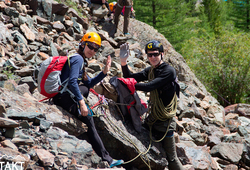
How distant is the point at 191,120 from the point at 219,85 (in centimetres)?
794

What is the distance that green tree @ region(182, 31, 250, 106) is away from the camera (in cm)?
1436

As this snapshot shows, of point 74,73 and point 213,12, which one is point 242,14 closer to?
point 213,12

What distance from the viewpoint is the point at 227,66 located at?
1471 cm

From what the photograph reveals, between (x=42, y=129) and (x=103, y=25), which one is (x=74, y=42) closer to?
(x=103, y=25)

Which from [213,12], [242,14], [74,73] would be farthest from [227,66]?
[213,12]

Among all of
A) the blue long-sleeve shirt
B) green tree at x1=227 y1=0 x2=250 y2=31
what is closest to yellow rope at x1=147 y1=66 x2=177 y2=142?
the blue long-sleeve shirt

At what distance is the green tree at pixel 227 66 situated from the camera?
47.1 ft

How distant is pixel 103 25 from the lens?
11938mm

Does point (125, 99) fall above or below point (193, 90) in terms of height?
above

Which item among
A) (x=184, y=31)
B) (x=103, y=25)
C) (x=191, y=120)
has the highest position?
(x=103, y=25)

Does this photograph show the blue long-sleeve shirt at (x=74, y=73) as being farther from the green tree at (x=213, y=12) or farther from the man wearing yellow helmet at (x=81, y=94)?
the green tree at (x=213, y=12)

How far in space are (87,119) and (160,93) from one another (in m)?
1.51

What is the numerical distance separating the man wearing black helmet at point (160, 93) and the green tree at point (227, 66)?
414 inches

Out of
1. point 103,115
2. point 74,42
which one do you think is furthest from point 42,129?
point 74,42
